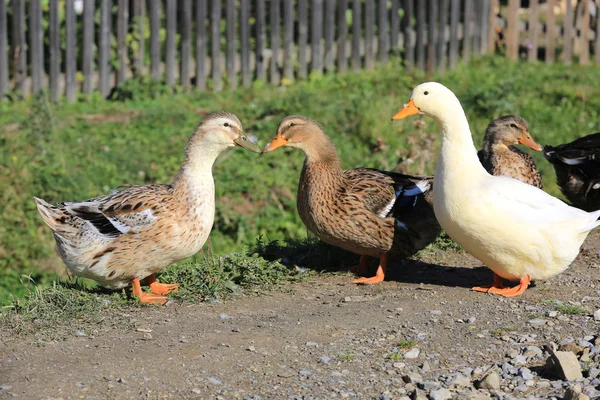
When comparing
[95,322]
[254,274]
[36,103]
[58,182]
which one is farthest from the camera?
[36,103]

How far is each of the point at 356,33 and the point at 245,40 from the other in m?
1.63

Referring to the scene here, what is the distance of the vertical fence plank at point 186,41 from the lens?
1177cm

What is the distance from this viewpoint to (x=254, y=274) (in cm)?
613

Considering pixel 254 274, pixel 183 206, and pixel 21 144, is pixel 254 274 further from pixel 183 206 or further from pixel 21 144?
pixel 21 144

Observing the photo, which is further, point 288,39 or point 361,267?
point 288,39

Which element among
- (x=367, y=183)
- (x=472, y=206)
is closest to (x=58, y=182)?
(x=367, y=183)

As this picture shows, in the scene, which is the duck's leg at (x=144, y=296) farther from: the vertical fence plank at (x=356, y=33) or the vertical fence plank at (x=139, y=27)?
the vertical fence plank at (x=356, y=33)

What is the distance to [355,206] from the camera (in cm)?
614

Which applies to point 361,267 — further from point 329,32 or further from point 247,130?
point 329,32

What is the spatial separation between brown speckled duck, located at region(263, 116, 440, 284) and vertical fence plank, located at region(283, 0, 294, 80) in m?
6.12

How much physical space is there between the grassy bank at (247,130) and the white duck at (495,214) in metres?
2.88

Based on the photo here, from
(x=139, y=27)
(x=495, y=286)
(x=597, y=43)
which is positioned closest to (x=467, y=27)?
(x=597, y=43)

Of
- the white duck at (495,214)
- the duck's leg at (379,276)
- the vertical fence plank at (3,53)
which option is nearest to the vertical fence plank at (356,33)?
the vertical fence plank at (3,53)

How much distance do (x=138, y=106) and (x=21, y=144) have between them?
2.02m
